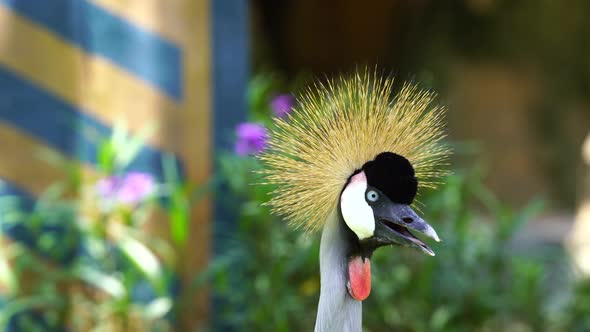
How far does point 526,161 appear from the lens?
8.48m

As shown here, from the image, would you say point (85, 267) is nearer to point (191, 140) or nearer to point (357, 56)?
point (191, 140)

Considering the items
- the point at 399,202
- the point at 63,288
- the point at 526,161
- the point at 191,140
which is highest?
the point at 526,161

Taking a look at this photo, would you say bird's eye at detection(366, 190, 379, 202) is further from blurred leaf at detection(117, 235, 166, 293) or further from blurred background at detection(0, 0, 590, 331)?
blurred leaf at detection(117, 235, 166, 293)

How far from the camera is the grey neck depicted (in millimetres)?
1744

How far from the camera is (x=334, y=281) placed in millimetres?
1744

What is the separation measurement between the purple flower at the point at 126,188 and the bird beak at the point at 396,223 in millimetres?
1897

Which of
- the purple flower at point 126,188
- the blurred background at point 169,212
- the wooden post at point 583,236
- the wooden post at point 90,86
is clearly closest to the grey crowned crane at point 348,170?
the blurred background at point 169,212

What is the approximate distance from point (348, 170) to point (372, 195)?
0.08 metres

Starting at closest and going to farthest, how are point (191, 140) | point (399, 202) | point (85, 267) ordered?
point (399, 202)
point (85, 267)
point (191, 140)

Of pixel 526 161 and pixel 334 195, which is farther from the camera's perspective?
pixel 526 161

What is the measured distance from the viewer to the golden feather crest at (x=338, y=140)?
5.66ft

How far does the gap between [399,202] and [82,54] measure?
7.64 ft

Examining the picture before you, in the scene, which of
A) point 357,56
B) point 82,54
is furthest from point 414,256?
point 357,56

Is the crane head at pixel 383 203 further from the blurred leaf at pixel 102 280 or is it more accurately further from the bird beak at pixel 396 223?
the blurred leaf at pixel 102 280
